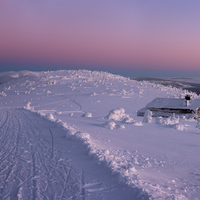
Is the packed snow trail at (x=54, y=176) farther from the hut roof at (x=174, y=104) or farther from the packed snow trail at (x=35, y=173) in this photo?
the hut roof at (x=174, y=104)

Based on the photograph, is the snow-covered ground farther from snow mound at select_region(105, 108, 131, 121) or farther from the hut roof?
the hut roof

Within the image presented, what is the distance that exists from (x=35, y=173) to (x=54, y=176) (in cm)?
59

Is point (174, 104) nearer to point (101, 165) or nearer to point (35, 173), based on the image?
point (101, 165)

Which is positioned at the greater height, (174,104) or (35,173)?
(174,104)

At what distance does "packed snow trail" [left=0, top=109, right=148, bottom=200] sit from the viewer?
14.4 feet

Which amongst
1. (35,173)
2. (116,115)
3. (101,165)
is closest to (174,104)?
(116,115)

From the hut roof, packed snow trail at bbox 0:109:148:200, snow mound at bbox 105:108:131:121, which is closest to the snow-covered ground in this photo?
packed snow trail at bbox 0:109:148:200

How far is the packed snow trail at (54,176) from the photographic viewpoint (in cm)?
440

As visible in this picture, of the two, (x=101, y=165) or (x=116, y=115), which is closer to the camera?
(x=101, y=165)

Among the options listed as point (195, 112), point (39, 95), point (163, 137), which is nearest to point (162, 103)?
point (195, 112)

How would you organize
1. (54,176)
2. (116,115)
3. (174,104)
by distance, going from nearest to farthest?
(54,176)
(116,115)
(174,104)

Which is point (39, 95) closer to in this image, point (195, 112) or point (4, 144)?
point (195, 112)

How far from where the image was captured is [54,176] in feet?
17.3

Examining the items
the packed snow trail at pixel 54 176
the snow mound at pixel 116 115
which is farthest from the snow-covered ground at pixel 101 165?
the snow mound at pixel 116 115
